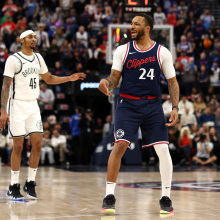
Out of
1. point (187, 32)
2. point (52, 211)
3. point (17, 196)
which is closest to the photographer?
point (52, 211)

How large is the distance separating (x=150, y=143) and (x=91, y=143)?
11.8 metres

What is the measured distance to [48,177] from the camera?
12.3m

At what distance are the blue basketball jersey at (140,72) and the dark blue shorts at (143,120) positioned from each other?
4.7 inches

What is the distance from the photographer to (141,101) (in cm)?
682

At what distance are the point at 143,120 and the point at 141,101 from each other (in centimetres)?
23

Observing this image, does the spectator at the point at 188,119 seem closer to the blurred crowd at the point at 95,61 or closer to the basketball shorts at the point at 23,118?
the blurred crowd at the point at 95,61

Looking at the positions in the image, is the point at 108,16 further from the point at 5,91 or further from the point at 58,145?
the point at 5,91

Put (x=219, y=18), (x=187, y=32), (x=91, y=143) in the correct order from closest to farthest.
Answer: (x=91, y=143)
(x=187, y=32)
(x=219, y=18)

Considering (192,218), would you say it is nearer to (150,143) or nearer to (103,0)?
(150,143)

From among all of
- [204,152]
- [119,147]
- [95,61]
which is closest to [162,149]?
[119,147]

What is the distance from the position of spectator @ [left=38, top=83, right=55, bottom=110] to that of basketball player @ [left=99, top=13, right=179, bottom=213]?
13.0m

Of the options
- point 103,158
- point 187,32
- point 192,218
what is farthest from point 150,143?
point 187,32

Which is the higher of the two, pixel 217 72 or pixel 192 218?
pixel 217 72

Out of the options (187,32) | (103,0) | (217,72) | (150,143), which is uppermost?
(103,0)
